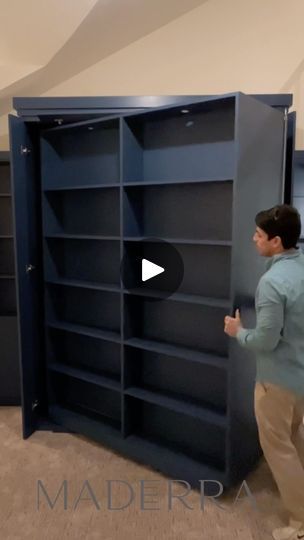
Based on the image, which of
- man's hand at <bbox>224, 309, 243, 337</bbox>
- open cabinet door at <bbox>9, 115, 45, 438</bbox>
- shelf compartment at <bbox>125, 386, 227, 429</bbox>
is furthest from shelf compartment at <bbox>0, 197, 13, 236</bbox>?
man's hand at <bbox>224, 309, 243, 337</bbox>

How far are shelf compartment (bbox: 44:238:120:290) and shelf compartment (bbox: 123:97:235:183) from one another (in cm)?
58

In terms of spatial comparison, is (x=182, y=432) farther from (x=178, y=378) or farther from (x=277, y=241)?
(x=277, y=241)

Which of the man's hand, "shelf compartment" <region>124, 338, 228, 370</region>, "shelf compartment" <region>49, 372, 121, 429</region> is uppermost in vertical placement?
the man's hand

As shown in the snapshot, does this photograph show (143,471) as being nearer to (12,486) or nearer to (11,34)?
(12,486)

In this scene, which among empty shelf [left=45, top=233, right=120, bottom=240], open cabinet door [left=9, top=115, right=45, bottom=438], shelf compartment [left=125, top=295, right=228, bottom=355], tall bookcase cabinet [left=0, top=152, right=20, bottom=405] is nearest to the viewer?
shelf compartment [left=125, top=295, right=228, bottom=355]

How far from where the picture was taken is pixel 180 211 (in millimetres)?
2285

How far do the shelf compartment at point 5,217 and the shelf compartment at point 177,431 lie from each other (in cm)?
192

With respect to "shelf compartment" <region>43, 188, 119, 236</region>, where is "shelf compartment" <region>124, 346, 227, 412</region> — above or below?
below

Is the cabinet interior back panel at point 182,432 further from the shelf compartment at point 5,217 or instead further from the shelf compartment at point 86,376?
the shelf compartment at point 5,217

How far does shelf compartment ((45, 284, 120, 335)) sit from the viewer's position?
2.66 metres

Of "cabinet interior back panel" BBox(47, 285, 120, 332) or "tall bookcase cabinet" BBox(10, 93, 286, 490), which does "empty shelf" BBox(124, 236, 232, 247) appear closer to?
"tall bookcase cabinet" BBox(10, 93, 286, 490)

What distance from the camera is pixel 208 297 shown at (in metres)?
2.20

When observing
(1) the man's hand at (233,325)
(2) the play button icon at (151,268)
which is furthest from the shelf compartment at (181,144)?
(1) the man's hand at (233,325)

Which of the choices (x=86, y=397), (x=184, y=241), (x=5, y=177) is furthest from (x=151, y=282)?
(x=5, y=177)
